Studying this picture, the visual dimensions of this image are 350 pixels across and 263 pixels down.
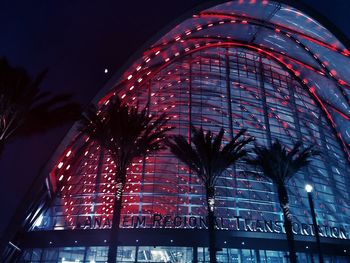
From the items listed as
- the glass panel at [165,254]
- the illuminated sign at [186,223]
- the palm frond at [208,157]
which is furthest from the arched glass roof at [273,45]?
the glass panel at [165,254]

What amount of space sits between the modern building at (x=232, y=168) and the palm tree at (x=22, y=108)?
712 centimetres

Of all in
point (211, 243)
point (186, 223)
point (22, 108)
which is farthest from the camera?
point (186, 223)

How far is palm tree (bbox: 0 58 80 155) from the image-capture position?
15.0 m

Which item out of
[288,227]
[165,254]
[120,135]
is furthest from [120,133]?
[288,227]

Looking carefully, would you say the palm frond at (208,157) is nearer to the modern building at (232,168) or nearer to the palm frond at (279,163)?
the palm frond at (279,163)

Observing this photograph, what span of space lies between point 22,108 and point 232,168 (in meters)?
20.5

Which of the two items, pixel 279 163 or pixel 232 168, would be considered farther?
pixel 232 168

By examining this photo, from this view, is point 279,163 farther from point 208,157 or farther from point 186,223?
point 186,223

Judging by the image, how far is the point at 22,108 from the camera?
15578 millimetres

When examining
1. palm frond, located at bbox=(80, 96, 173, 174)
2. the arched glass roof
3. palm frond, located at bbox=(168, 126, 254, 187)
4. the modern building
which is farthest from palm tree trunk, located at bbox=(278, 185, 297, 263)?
the arched glass roof

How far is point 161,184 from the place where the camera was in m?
28.5

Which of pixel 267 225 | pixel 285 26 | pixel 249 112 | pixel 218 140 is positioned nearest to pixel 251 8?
pixel 285 26

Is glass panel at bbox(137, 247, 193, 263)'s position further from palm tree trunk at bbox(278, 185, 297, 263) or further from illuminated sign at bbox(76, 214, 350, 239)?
palm tree trunk at bbox(278, 185, 297, 263)

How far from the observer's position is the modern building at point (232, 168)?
82.9ft
